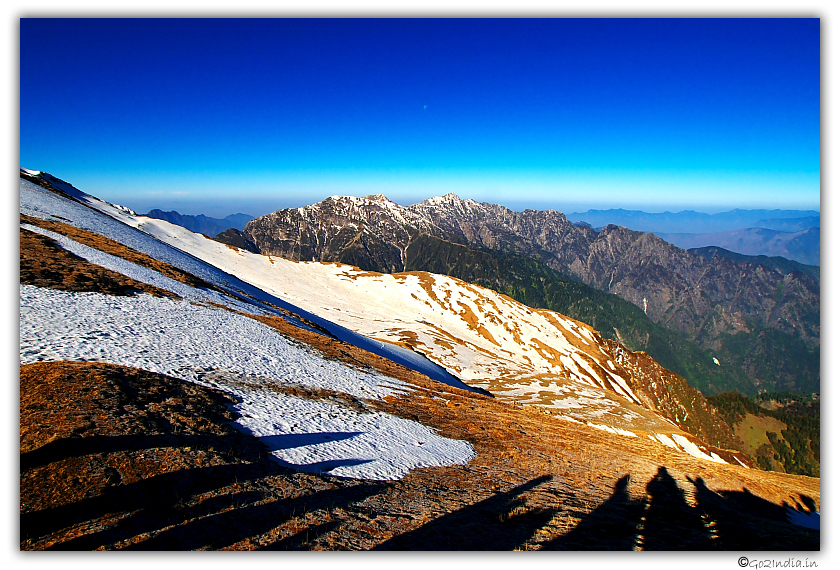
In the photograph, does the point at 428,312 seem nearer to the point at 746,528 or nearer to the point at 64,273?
the point at 64,273

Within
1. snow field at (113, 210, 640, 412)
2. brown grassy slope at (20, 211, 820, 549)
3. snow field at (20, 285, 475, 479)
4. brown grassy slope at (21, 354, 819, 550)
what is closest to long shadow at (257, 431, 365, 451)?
snow field at (20, 285, 475, 479)

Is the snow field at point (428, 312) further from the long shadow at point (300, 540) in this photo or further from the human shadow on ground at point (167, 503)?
the long shadow at point (300, 540)

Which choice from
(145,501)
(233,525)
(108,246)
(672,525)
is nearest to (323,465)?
(233,525)

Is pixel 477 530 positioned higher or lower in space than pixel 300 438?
lower

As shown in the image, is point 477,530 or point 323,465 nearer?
point 477,530

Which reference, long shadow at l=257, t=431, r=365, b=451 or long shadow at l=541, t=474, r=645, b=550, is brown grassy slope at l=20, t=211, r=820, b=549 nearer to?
long shadow at l=541, t=474, r=645, b=550
